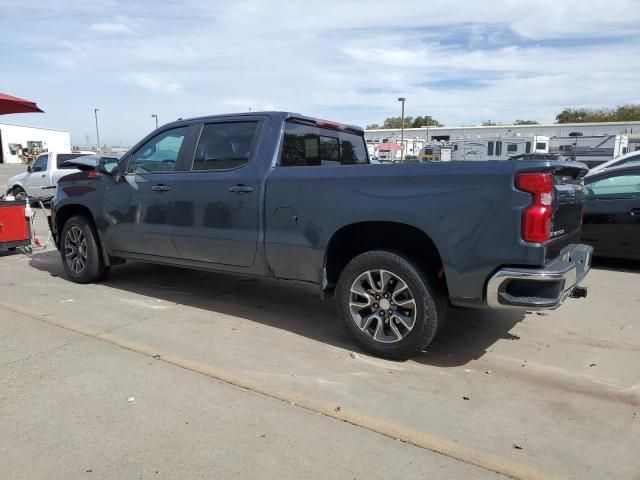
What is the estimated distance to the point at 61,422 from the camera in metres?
3.14

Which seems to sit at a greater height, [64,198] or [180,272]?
[64,198]

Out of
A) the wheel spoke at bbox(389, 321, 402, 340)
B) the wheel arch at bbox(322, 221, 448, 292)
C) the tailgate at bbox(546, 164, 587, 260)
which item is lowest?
the wheel spoke at bbox(389, 321, 402, 340)

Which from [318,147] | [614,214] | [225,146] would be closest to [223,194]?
[225,146]

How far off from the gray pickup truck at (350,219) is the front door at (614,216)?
129 inches

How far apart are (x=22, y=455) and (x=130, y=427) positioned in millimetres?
557

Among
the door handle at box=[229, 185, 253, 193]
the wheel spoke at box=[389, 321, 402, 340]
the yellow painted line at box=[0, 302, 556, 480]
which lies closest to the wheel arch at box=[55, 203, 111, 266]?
the yellow painted line at box=[0, 302, 556, 480]

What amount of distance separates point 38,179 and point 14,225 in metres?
8.79

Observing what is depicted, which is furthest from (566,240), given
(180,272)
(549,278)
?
(180,272)

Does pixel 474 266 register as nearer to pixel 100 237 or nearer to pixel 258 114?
pixel 258 114

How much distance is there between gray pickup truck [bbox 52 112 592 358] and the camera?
3494mm

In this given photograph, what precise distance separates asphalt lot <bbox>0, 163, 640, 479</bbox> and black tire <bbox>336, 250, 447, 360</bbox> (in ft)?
0.57

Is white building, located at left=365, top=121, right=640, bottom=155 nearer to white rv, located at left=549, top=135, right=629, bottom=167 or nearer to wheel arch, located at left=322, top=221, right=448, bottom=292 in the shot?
white rv, located at left=549, top=135, right=629, bottom=167

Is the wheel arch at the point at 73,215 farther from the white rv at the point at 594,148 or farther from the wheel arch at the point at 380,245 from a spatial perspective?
the white rv at the point at 594,148

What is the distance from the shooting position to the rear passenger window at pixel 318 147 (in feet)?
16.0
